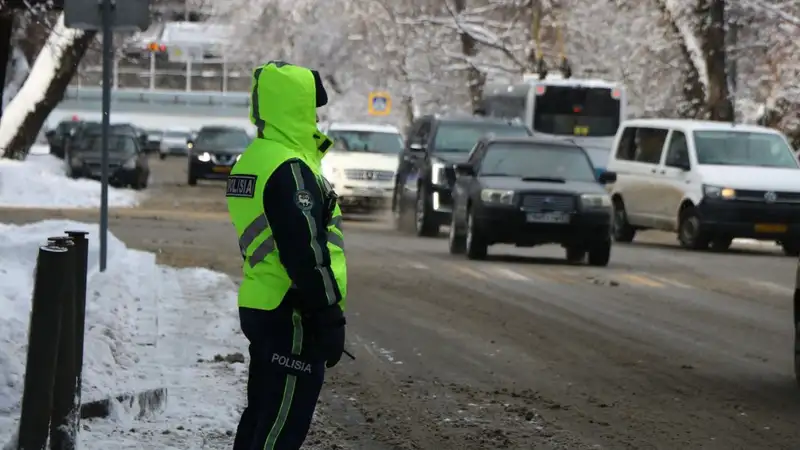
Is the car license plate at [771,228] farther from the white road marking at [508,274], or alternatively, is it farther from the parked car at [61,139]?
the parked car at [61,139]

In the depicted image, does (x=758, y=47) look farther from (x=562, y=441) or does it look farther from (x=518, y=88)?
(x=562, y=441)

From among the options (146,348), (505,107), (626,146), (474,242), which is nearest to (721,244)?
(626,146)

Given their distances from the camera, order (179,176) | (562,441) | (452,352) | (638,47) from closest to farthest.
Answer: (562,441) < (452,352) < (638,47) < (179,176)

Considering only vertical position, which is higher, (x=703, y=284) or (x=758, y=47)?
(x=758, y=47)

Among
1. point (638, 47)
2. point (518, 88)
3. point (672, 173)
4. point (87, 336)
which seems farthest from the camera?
point (638, 47)

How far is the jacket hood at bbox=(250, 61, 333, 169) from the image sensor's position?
538 cm

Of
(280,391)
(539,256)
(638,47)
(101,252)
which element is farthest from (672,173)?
(638,47)

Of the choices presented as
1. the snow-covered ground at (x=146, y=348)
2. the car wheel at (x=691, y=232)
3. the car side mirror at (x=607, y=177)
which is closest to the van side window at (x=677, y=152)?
the car wheel at (x=691, y=232)

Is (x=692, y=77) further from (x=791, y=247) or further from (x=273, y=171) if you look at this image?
(x=273, y=171)

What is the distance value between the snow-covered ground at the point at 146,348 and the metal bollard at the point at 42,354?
938 mm

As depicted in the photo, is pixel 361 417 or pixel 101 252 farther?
pixel 101 252

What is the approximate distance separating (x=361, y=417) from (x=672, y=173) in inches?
633

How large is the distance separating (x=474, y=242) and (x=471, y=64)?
3159 cm

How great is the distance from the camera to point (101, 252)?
46.7ft
